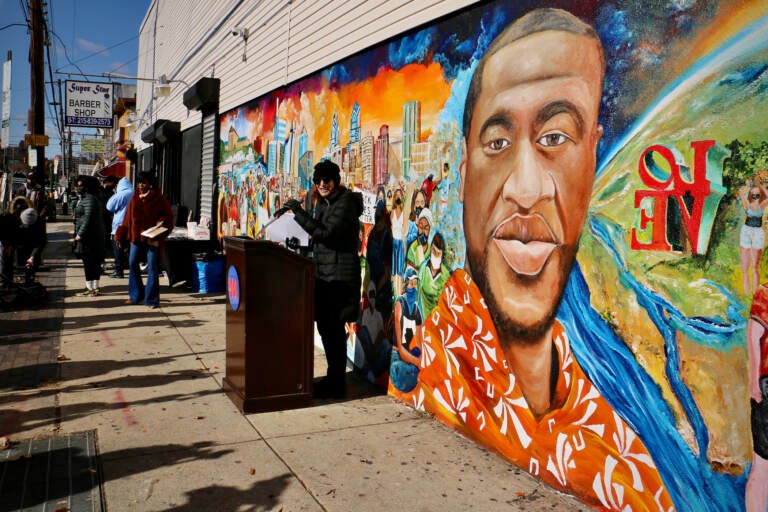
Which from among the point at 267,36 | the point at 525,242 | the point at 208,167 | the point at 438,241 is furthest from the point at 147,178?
Answer: the point at 525,242

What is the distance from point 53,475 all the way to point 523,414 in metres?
2.82

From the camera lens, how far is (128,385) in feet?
18.7

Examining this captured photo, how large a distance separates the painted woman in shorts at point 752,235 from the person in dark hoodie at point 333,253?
3.19 m

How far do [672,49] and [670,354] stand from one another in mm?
1429

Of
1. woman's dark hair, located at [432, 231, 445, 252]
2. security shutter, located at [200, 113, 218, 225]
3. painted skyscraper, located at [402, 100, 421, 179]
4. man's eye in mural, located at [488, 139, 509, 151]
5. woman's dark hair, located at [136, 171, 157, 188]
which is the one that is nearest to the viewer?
man's eye in mural, located at [488, 139, 509, 151]

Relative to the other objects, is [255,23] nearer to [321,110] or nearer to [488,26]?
[321,110]

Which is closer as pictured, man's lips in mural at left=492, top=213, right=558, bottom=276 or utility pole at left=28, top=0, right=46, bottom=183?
man's lips in mural at left=492, top=213, right=558, bottom=276

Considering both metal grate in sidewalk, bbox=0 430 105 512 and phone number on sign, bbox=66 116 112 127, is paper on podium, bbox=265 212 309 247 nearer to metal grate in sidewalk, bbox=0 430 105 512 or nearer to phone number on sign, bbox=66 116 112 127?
metal grate in sidewalk, bbox=0 430 105 512

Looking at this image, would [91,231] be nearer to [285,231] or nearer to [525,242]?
[285,231]

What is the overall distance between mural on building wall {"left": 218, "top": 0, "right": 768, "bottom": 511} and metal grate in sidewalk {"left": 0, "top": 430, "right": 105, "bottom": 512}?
7.96 ft

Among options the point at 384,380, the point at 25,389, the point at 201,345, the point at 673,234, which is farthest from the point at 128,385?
the point at 673,234

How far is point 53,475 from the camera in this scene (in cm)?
381

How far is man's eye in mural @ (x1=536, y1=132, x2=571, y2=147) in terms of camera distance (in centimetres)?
372

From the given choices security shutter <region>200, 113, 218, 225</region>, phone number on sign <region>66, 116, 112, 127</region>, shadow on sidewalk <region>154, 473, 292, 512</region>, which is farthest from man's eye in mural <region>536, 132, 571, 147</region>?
phone number on sign <region>66, 116, 112, 127</region>
